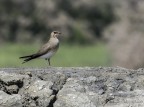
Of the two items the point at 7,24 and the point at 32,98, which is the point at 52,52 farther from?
the point at 7,24

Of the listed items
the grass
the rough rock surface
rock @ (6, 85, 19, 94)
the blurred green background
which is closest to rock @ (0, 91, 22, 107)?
the rough rock surface

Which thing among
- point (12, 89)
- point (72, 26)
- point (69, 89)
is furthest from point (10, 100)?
point (72, 26)

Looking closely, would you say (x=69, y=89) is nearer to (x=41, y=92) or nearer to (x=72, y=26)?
(x=41, y=92)

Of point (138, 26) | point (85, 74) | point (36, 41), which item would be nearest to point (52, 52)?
point (85, 74)

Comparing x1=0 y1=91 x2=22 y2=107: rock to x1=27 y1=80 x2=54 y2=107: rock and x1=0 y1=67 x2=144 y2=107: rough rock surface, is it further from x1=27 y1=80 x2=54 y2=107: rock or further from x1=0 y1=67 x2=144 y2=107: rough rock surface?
x1=27 y1=80 x2=54 y2=107: rock

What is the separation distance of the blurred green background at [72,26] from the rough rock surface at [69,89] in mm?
21300

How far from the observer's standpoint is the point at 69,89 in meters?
9.59

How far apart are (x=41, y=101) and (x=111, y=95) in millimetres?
872

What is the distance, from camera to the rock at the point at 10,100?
9.22 metres

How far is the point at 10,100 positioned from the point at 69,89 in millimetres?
782

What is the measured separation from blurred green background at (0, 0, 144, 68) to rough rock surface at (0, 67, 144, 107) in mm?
21300

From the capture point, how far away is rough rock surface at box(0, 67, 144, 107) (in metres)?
9.36

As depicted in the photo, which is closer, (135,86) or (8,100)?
(8,100)

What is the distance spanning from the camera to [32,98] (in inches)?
369
